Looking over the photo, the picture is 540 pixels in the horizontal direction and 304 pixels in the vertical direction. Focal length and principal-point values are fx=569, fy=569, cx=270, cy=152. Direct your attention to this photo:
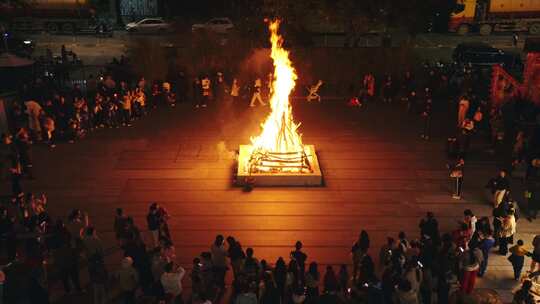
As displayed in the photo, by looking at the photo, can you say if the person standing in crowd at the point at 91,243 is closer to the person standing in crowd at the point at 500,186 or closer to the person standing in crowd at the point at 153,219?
the person standing in crowd at the point at 153,219

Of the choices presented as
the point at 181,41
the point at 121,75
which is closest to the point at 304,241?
the point at 121,75

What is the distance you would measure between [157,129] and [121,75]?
5039 mm

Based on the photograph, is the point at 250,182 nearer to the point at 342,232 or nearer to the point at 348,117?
the point at 342,232

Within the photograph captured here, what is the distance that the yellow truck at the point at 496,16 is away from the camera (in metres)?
36.9

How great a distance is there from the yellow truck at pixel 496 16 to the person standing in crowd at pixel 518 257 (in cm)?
2935

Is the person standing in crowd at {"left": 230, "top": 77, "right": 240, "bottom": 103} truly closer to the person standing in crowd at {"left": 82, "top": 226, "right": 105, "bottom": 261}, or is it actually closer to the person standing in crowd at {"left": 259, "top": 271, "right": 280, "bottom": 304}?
the person standing in crowd at {"left": 82, "top": 226, "right": 105, "bottom": 261}

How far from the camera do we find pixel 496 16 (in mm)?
37469

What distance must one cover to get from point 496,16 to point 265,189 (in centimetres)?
2815

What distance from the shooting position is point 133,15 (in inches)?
1698

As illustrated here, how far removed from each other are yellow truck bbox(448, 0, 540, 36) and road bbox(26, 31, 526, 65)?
0.74m

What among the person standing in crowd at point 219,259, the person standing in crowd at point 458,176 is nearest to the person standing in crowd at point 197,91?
the person standing in crowd at point 458,176

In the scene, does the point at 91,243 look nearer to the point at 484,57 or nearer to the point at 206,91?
the point at 206,91

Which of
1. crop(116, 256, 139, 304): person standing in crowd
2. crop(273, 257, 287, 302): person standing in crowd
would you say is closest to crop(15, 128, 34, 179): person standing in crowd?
crop(116, 256, 139, 304): person standing in crowd

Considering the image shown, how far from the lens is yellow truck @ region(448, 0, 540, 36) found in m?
36.9
